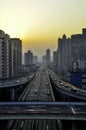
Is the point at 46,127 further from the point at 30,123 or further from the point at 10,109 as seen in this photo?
the point at 10,109

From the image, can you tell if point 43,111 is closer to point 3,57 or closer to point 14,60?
point 3,57

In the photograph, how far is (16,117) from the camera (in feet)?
123

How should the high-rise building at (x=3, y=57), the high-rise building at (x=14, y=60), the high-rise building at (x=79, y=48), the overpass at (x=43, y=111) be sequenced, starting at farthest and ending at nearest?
the high-rise building at (x=79, y=48), the high-rise building at (x=14, y=60), the high-rise building at (x=3, y=57), the overpass at (x=43, y=111)

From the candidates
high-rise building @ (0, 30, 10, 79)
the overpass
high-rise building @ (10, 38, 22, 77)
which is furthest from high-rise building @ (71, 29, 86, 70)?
the overpass

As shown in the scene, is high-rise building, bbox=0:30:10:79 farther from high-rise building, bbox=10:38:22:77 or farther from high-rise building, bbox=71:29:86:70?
high-rise building, bbox=71:29:86:70

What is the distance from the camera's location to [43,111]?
1630 inches

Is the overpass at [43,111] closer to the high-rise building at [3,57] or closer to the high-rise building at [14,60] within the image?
the high-rise building at [3,57]

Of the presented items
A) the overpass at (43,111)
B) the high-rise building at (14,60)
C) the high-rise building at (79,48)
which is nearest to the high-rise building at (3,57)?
the high-rise building at (14,60)

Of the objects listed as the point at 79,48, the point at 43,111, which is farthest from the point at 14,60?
the point at 43,111

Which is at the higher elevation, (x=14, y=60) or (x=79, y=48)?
(x=79, y=48)

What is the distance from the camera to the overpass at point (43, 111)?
3741 cm

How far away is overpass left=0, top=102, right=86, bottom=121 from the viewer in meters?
37.4

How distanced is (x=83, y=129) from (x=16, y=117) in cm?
1387

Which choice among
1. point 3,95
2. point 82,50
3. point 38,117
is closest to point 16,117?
point 38,117
